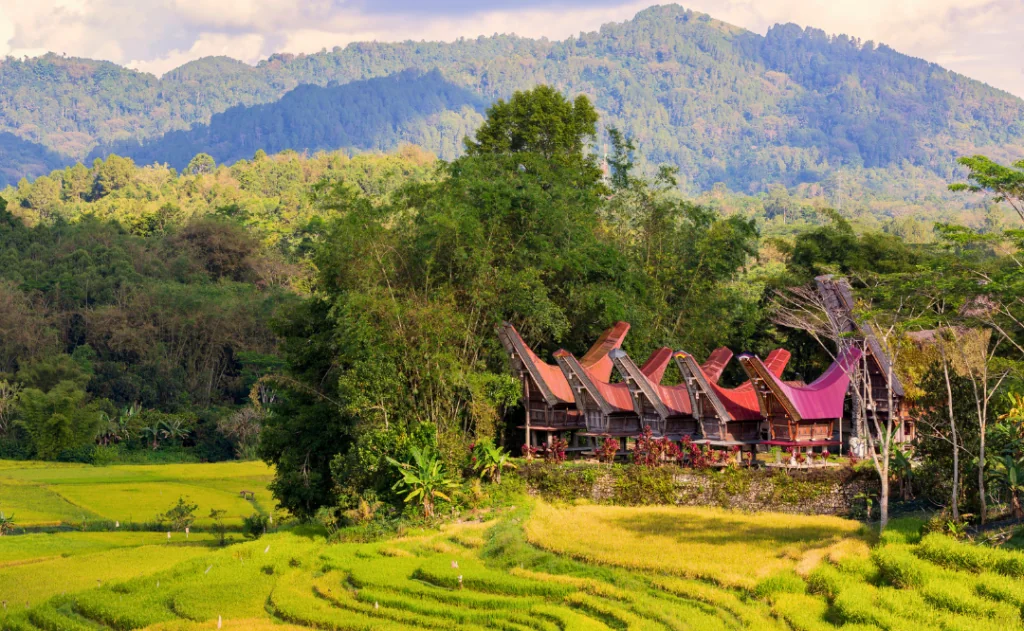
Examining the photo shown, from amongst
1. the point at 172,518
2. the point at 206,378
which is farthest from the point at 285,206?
the point at 172,518

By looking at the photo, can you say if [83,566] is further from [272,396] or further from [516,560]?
[272,396]

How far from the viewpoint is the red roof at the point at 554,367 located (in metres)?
26.1

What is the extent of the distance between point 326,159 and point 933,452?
351 feet

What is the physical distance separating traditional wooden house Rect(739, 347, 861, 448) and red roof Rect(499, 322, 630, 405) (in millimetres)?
4067

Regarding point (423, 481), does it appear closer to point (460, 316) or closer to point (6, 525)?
point (460, 316)

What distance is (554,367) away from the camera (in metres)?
26.9

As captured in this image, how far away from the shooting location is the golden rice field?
16.1 m

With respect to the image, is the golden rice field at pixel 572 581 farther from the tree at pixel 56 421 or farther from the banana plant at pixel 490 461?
the tree at pixel 56 421

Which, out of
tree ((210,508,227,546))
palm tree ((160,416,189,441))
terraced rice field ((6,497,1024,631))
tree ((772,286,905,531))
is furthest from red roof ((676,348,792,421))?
palm tree ((160,416,189,441))

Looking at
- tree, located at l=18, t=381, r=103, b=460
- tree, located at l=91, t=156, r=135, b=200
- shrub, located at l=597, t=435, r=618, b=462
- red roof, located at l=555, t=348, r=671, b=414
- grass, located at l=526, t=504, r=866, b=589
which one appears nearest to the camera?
grass, located at l=526, t=504, r=866, b=589

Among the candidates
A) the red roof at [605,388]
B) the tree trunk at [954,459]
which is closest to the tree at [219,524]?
the red roof at [605,388]

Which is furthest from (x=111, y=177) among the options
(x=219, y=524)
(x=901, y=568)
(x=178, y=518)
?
(x=901, y=568)

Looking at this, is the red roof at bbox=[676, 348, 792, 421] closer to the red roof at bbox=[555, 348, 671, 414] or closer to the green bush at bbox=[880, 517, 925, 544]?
the red roof at bbox=[555, 348, 671, 414]

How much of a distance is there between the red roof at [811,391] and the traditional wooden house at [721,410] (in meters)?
0.71
